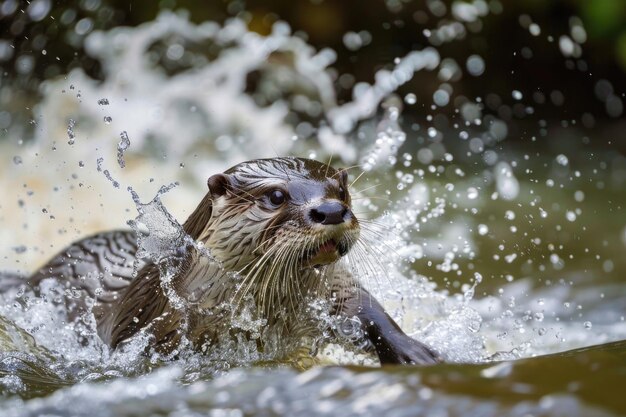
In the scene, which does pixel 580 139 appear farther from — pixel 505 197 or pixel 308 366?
pixel 308 366

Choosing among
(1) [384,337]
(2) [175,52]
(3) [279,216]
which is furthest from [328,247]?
(2) [175,52]

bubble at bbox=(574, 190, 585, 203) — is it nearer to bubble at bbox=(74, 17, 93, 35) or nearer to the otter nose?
bubble at bbox=(74, 17, 93, 35)

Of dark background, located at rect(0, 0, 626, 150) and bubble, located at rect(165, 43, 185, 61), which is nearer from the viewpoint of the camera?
dark background, located at rect(0, 0, 626, 150)

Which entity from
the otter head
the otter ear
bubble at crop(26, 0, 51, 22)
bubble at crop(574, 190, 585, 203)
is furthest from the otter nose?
A: bubble at crop(26, 0, 51, 22)

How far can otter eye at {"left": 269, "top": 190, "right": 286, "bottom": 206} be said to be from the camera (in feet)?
8.16

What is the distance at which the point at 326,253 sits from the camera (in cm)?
239

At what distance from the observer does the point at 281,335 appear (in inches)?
105

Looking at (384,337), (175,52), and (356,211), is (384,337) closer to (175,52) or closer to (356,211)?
(356,211)

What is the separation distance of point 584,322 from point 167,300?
172 cm

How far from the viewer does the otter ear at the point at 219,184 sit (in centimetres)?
260

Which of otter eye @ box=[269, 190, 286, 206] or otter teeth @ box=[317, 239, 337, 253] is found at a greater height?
otter eye @ box=[269, 190, 286, 206]

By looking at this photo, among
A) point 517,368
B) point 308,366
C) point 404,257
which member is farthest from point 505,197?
point 517,368

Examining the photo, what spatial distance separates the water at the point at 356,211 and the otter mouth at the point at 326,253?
33cm

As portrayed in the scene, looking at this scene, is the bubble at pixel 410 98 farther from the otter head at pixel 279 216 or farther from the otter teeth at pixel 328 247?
the otter teeth at pixel 328 247
